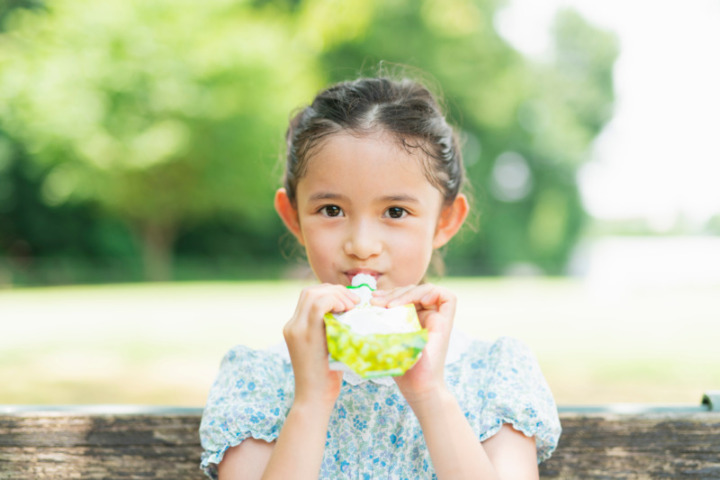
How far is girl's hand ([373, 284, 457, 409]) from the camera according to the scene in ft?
5.44

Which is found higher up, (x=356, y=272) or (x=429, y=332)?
(x=356, y=272)

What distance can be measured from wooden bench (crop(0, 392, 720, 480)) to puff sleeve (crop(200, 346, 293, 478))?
4.2 inches

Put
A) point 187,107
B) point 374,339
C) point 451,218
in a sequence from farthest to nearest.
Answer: point 187,107, point 451,218, point 374,339

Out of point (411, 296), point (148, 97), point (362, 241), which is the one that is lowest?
point (411, 296)

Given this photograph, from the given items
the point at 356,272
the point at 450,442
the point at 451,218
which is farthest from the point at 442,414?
the point at 451,218

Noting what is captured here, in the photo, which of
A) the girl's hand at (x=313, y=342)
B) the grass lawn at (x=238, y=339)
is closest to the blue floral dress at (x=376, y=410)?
the girl's hand at (x=313, y=342)

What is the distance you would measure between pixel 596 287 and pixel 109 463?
887 inches

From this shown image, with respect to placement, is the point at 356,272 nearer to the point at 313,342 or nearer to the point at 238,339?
the point at 313,342

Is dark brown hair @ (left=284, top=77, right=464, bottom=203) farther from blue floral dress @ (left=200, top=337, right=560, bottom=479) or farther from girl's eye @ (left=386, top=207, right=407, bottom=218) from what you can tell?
blue floral dress @ (left=200, top=337, right=560, bottom=479)

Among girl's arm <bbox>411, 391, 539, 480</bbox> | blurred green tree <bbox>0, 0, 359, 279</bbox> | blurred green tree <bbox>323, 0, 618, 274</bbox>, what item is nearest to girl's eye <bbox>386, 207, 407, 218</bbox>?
girl's arm <bbox>411, 391, 539, 480</bbox>

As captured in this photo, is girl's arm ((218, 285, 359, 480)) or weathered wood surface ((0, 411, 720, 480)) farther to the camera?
weathered wood surface ((0, 411, 720, 480))

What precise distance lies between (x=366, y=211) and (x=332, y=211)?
0.38ft

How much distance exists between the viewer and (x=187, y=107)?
24.6 m

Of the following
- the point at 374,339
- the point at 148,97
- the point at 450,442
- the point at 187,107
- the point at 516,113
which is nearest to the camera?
the point at 374,339
